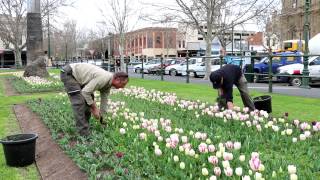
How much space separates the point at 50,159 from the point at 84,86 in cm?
130

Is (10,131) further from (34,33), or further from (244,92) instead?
(34,33)

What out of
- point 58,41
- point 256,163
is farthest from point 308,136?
point 58,41

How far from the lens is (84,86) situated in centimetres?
704

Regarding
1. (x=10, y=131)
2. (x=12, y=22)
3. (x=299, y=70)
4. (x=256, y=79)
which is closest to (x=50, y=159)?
(x=10, y=131)

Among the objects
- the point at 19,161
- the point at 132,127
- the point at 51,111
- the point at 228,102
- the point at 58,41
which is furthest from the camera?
the point at 58,41

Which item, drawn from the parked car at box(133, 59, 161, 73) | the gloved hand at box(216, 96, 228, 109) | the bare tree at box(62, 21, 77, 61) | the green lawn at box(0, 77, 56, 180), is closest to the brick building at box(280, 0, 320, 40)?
the parked car at box(133, 59, 161, 73)

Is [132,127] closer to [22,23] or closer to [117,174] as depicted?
[117,174]

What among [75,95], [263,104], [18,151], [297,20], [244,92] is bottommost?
[18,151]

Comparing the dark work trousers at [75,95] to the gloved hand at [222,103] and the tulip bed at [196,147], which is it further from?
the gloved hand at [222,103]

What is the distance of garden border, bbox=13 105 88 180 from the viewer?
18.2 ft

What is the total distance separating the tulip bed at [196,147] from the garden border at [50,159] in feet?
0.38

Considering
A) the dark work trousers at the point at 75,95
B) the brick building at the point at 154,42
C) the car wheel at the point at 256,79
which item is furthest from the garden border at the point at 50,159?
the brick building at the point at 154,42

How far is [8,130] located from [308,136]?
5821mm

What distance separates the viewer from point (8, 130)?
8.91 metres
